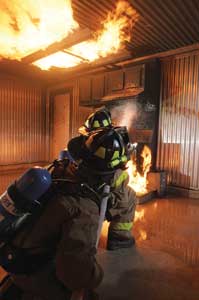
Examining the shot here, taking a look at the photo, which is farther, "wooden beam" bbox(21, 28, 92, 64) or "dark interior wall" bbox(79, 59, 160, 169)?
"dark interior wall" bbox(79, 59, 160, 169)

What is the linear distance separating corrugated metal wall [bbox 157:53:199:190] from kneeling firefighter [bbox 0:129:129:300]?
428cm

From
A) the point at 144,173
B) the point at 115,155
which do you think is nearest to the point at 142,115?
the point at 144,173

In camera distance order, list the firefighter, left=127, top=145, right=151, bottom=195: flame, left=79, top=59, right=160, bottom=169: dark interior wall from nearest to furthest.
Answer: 1. the firefighter
2. left=127, top=145, right=151, bottom=195: flame
3. left=79, top=59, right=160, bottom=169: dark interior wall

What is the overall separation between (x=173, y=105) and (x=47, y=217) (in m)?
5.08

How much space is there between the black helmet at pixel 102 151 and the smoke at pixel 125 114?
409cm

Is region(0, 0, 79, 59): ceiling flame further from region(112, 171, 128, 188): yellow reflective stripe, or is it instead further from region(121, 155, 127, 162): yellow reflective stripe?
region(121, 155, 127, 162): yellow reflective stripe

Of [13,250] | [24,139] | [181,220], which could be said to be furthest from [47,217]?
[24,139]

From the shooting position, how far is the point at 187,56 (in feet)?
17.4

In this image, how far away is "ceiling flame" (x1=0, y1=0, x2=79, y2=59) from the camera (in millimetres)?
3758

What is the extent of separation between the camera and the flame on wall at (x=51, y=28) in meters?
3.82

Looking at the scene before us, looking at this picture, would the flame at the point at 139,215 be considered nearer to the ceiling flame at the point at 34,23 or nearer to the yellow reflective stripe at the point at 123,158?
the yellow reflective stripe at the point at 123,158

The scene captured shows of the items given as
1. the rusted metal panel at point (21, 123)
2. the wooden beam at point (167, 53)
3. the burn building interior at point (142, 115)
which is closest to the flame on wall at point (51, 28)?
the burn building interior at point (142, 115)

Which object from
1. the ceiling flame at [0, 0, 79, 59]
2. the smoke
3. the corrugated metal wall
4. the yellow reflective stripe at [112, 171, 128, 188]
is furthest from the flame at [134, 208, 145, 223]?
the ceiling flame at [0, 0, 79, 59]

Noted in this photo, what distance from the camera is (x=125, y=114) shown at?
577cm
